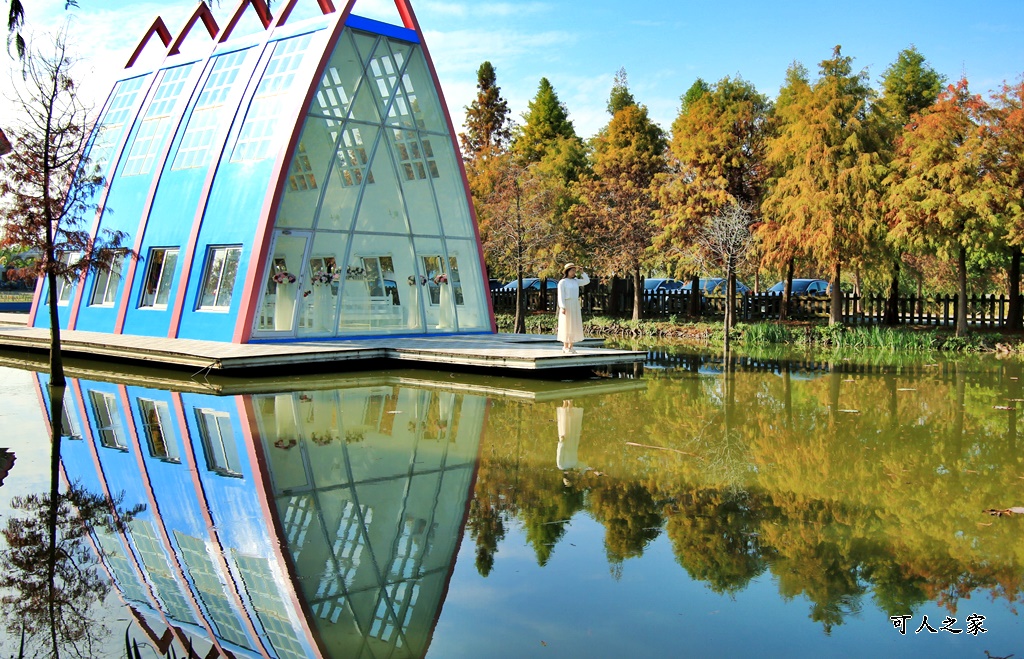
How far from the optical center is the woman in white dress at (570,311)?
1723 cm

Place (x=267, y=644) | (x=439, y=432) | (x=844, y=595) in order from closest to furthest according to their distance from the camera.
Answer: (x=267, y=644) → (x=844, y=595) → (x=439, y=432)

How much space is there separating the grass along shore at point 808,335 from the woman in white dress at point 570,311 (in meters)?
10.5

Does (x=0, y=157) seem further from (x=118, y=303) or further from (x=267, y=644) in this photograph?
(x=267, y=644)

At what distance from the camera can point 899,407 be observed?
44.6ft

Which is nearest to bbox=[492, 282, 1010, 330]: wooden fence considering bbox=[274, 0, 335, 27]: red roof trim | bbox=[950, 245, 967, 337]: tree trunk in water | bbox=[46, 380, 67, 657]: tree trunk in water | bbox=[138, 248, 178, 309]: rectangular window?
bbox=[950, 245, 967, 337]: tree trunk in water

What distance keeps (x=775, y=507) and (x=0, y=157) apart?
47.0 ft

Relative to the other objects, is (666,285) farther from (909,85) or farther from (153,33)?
(153,33)

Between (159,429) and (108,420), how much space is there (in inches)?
43.4

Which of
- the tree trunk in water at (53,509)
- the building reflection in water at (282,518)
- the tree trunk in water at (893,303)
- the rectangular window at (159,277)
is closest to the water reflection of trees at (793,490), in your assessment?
the building reflection in water at (282,518)

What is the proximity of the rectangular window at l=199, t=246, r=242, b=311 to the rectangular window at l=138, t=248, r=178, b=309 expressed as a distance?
142cm

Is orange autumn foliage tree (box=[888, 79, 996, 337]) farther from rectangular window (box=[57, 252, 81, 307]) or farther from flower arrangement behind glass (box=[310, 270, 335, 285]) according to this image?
rectangular window (box=[57, 252, 81, 307])

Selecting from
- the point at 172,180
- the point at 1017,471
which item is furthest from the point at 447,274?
the point at 1017,471

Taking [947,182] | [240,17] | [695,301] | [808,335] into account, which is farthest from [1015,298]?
[240,17]

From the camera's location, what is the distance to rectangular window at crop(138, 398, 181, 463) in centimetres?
973
